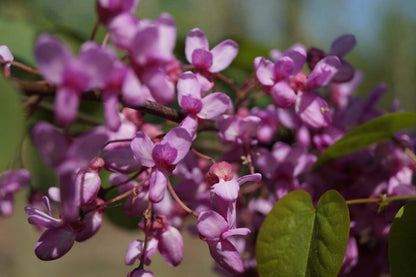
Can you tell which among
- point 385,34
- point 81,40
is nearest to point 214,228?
point 81,40

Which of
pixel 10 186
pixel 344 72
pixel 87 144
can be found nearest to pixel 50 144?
pixel 87 144

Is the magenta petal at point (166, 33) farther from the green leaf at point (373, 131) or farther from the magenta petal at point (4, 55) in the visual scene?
the green leaf at point (373, 131)

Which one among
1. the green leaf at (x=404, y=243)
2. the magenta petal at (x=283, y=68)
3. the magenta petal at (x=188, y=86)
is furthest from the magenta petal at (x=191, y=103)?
the green leaf at (x=404, y=243)

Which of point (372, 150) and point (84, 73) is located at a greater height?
point (84, 73)

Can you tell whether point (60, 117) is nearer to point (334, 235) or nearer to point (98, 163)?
point (98, 163)

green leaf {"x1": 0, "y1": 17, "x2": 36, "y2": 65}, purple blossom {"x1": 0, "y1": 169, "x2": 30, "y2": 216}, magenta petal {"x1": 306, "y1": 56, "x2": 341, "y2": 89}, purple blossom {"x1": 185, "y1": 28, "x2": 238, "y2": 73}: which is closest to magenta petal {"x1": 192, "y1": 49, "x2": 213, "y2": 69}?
purple blossom {"x1": 185, "y1": 28, "x2": 238, "y2": 73}
